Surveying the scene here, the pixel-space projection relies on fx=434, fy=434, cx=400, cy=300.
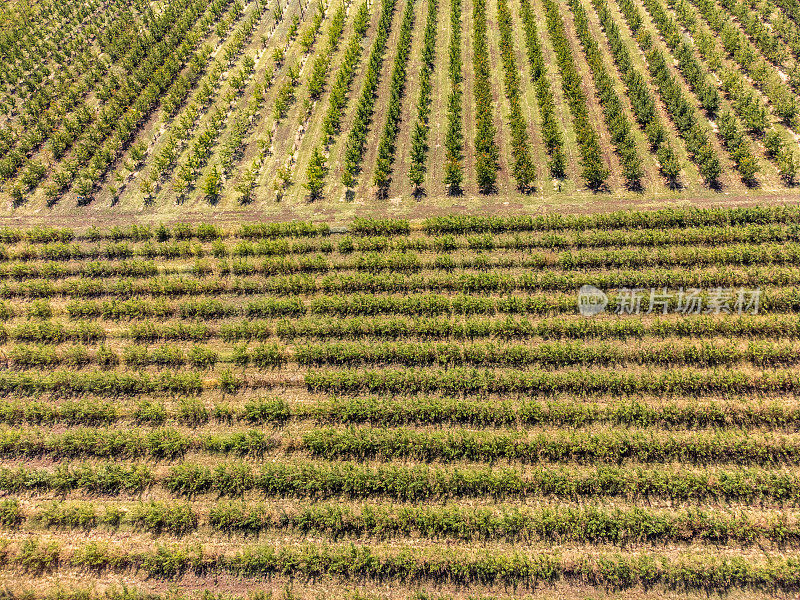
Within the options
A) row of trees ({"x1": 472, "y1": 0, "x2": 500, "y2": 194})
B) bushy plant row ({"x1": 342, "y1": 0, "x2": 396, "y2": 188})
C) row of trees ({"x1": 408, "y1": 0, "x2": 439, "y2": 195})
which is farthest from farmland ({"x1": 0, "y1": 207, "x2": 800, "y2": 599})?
bushy plant row ({"x1": 342, "y1": 0, "x2": 396, "y2": 188})

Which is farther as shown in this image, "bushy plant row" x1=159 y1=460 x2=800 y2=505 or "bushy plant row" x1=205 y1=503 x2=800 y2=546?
"bushy plant row" x1=159 y1=460 x2=800 y2=505

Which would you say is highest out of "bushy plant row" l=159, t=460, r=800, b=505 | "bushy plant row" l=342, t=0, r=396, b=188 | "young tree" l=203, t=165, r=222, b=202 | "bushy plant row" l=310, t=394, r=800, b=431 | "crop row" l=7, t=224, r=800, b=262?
"bushy plant row" l=342, t=0, r=396, b=188

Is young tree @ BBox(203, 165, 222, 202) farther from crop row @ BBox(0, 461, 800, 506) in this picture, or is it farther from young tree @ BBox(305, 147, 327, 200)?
crop row @ BBox(0, 461, 800, 506)

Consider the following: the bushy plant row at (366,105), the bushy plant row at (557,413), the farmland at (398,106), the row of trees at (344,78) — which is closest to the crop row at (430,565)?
the bushy plant row at (557,413)

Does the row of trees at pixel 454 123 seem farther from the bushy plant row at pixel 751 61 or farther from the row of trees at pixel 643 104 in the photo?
the bushy plant row at pixel 751 61

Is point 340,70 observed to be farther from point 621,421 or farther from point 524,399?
point 621,421
